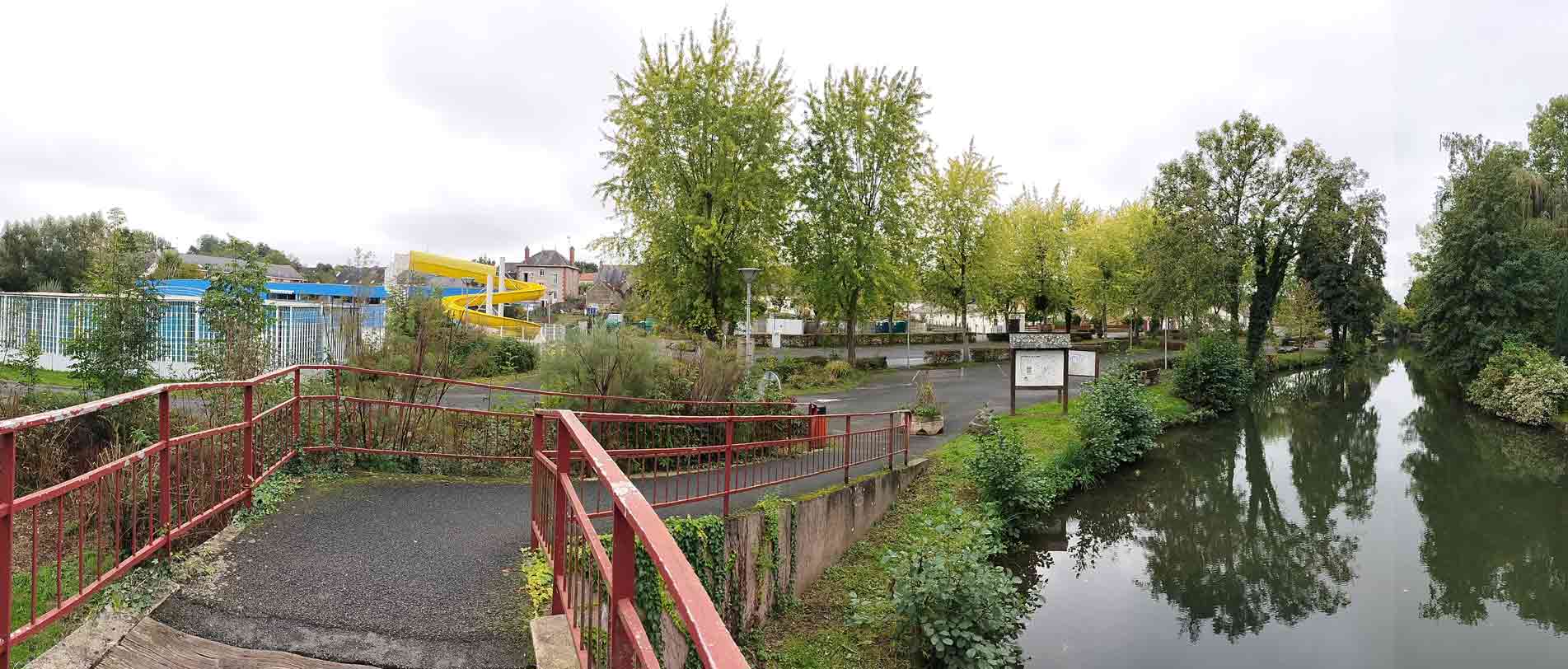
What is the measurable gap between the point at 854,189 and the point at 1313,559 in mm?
16952

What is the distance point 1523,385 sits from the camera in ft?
72.4

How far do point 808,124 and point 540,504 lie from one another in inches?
885

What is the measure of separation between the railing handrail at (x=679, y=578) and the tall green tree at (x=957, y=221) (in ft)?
92.6

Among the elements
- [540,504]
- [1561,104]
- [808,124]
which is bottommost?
[540,504]

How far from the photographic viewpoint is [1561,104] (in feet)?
97.9

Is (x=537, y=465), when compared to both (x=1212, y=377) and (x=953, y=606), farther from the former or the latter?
(x=1212, y=377)

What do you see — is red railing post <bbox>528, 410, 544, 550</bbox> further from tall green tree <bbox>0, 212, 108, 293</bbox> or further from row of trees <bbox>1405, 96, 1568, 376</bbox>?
tall green tree <bbox>0, 212, 108, 293</bbox>

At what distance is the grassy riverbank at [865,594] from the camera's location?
24.1 feet

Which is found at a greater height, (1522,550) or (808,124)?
(808,124)

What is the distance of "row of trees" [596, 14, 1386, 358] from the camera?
823 inches

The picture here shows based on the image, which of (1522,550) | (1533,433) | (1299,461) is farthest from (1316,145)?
(1522,550)

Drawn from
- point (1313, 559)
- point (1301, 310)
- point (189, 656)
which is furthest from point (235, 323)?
point (1301, 310)

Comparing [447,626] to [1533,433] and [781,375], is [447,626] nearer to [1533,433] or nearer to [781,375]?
[781,375]

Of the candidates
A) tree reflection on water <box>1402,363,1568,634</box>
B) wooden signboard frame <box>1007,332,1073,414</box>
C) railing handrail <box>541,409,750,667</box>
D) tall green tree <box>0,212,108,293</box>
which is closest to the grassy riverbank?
wooden signboard frame <box>1007,332,1073,414</box>
